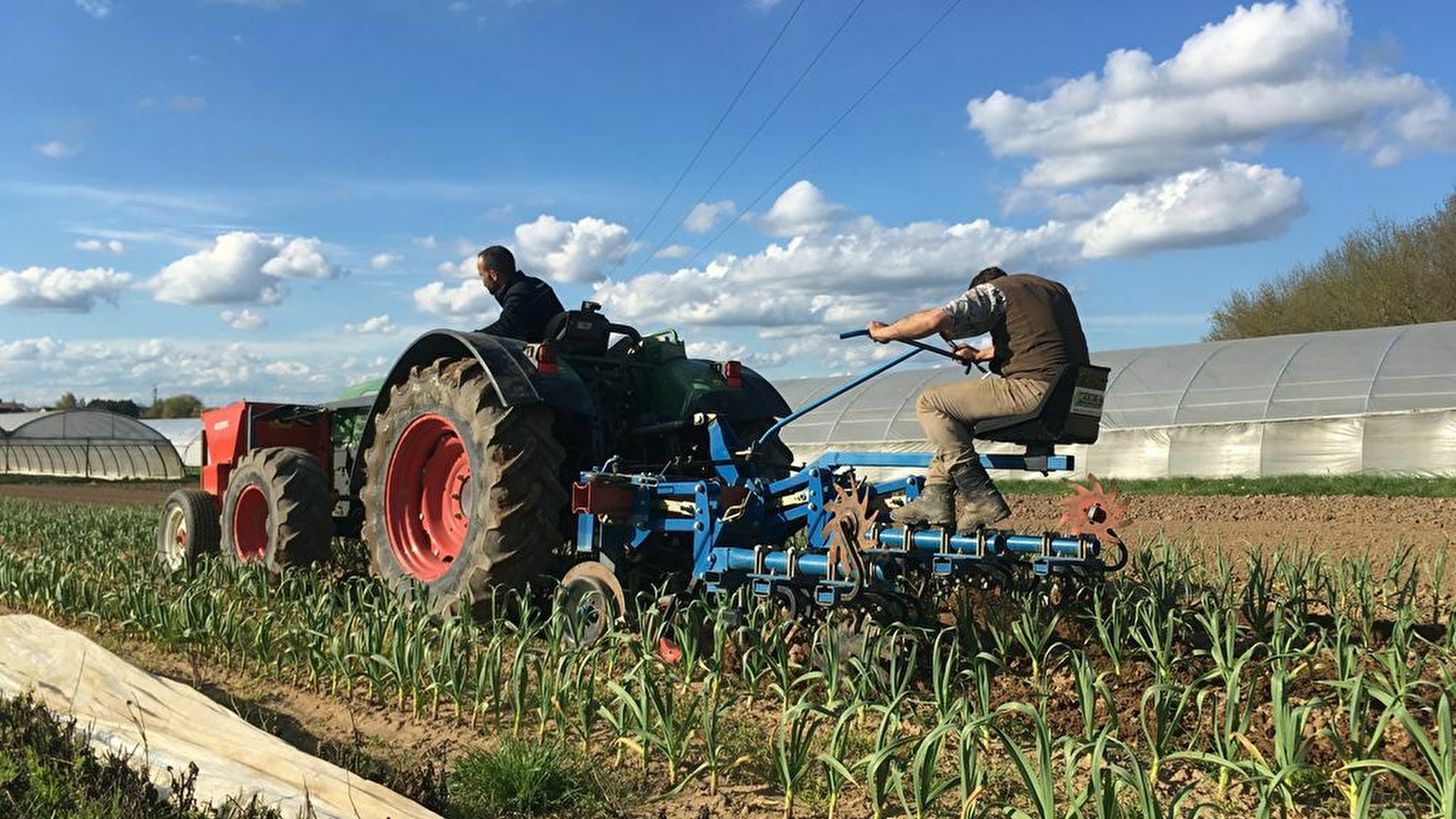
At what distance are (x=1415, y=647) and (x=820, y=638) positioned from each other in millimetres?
2748

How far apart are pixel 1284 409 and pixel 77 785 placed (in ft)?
59.2

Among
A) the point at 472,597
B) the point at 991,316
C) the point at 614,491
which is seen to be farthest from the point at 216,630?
the point at 991,316

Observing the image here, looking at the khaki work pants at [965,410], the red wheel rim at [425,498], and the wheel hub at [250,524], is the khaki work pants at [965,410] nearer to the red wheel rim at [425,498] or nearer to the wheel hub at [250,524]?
the red wheel rim at [425,498]

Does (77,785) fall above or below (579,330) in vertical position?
below

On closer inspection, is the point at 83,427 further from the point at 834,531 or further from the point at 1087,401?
the point at 1087,401

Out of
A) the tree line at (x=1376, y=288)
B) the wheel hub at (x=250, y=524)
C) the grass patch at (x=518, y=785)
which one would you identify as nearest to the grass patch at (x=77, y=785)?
the grass patch at (x=518, y=785)

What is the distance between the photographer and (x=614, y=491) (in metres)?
5.25

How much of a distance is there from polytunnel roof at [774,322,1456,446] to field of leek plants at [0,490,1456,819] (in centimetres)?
1246

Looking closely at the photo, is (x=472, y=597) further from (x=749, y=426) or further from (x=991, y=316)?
(x=991, y=316)

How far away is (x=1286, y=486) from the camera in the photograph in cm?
1574

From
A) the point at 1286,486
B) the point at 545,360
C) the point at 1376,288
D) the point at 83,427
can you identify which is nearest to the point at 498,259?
the point at 545,360

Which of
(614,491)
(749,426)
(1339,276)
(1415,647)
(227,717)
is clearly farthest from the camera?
(1339,276)

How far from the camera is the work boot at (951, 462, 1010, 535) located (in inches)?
173

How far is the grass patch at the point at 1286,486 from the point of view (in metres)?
14.6
